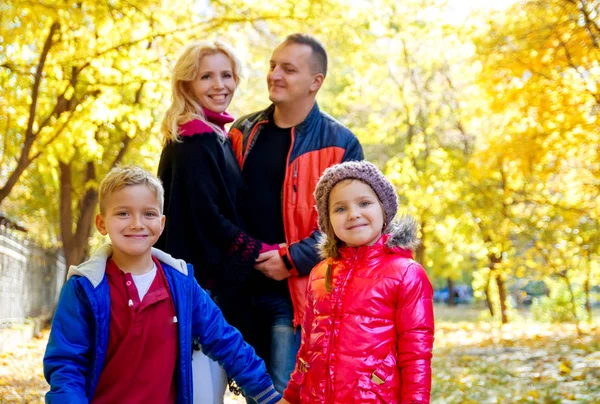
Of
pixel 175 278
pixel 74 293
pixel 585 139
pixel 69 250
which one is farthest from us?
pixel 69 250

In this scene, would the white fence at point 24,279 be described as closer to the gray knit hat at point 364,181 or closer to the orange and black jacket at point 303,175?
the orange and black jacket at point 303,175

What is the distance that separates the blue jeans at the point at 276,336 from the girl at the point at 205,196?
5.0 inches

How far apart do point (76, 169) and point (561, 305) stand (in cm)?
1147

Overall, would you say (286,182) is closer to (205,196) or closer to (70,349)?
(205,196)

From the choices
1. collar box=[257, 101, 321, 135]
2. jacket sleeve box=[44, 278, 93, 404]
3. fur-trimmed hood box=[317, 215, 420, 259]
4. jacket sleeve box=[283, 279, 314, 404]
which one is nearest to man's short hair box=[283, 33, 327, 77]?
collar box=[257, 101, 321, 135]

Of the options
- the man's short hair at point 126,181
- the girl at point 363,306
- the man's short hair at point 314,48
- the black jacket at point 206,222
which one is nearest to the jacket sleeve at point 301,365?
the girl at point 363,306

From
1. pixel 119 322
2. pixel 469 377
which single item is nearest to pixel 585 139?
pixel 469 377

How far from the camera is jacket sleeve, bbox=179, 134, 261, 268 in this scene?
3496 mm

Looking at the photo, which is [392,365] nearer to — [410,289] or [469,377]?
[410,289]

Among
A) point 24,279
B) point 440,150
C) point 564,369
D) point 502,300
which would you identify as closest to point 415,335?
point 564,369

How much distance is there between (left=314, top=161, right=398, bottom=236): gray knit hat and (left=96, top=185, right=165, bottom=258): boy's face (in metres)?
0.75

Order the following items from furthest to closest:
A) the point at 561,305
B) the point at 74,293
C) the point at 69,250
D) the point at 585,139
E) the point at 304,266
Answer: the point at 561,305, the point at 69,250, the point at 585,139, the point at 304,266, the point at 74,293

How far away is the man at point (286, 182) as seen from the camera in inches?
143

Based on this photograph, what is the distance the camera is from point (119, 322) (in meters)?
2.72
